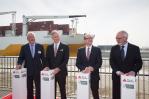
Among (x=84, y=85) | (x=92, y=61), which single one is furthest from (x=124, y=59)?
(x=84, y=85)

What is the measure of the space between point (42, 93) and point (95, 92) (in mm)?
1218

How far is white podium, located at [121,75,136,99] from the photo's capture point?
495cm

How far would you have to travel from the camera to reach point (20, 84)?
20.3ft

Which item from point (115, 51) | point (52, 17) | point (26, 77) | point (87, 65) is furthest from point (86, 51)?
point (52, 17)

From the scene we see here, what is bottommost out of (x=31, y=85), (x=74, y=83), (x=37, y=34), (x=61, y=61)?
(x=74, y=83)

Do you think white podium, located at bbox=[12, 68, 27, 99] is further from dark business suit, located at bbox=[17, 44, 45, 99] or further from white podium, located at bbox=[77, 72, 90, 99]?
white podium, located at bbox=[77, 72, 90, 99]

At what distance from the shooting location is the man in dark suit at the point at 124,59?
522 centimetres

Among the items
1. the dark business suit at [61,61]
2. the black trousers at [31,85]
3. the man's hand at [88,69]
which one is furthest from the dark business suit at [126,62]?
the black trousers at [31,85]

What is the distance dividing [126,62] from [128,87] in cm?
54

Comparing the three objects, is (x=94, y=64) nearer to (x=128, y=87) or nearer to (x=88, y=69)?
(x=88, y=69)

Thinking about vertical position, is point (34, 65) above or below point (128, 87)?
above

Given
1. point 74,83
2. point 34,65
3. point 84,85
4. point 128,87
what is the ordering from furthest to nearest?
point 74,83 → point 34,65 → point 84,85 → point 128,87

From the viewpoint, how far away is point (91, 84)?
5625mm

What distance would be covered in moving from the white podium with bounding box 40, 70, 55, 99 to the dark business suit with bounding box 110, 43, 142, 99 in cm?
139
